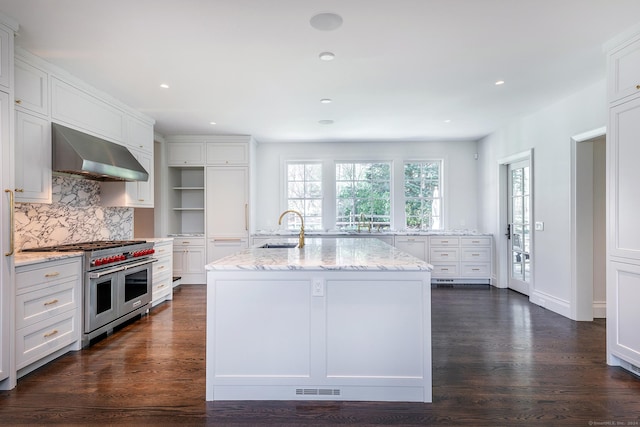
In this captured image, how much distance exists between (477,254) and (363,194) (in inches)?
89.2

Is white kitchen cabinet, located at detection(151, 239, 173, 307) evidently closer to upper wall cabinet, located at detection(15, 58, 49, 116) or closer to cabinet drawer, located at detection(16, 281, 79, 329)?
cabinet drawer, located at detection(16, 281, 79, 329)

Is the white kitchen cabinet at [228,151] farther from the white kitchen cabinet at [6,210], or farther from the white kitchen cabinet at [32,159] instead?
the white kitchen cabinet at [6,210]

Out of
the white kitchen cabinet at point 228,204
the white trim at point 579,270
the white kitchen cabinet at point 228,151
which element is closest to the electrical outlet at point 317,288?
the white trim at point 579,270

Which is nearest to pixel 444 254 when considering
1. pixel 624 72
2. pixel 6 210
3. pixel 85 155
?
pixel 624 72

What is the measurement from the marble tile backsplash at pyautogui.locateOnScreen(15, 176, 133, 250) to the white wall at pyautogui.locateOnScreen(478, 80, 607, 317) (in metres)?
5.56

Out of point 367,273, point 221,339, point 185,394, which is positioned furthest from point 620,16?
point 185,394

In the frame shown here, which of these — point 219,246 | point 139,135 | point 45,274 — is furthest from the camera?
point 219,246

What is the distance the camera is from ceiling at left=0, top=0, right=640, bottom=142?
7.17 feet

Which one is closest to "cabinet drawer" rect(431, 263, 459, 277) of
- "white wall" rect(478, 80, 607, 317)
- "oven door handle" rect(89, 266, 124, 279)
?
"white wall" rect(478, 80, 607, 317)

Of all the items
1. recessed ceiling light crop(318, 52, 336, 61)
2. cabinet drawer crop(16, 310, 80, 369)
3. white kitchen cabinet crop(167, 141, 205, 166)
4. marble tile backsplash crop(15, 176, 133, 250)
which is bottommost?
cabinet drawer crop(16, 310, 80, 369)

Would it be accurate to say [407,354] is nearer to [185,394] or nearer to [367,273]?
[367,273]

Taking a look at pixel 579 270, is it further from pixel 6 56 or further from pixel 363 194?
pixel 6 56

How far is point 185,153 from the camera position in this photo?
18.7ft

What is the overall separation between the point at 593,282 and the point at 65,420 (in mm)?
5024
